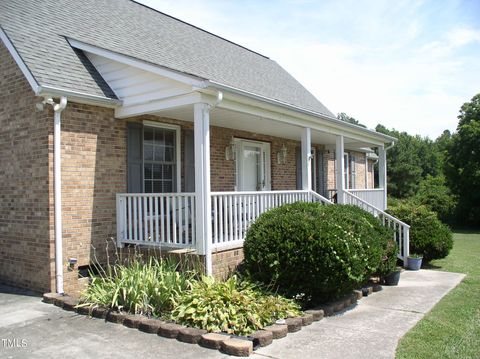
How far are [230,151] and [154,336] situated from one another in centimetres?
648

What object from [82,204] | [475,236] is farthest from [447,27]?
[475,236]

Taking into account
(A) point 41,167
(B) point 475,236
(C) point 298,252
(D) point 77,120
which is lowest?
(B) point 475,236

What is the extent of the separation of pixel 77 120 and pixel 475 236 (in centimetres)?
1747

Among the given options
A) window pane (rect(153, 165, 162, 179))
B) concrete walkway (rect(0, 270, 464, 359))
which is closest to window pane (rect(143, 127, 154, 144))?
window pane (rect(153, 165, 162, 179))

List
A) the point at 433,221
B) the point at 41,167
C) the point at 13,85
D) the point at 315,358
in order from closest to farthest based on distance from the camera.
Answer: the point at 315,358, the point at 41,167, the point at 13,85, the point at 433,221

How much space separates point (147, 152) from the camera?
29.2ft

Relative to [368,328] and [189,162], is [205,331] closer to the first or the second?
[368,328]

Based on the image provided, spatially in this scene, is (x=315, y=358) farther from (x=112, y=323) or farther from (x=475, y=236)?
(x=475, y=236)

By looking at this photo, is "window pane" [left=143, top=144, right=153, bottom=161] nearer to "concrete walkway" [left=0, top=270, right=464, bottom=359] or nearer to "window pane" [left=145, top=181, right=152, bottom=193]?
"window pane" [left=145, top=181, right=152, bottom=193]

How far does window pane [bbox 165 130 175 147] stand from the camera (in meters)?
9.40

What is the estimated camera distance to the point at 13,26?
806 cm

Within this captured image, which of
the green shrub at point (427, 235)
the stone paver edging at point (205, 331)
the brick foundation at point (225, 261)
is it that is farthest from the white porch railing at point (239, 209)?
the green shrub at point (427, 235)

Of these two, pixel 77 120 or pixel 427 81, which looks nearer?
pixel 77 120

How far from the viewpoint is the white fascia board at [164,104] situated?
282 inches
